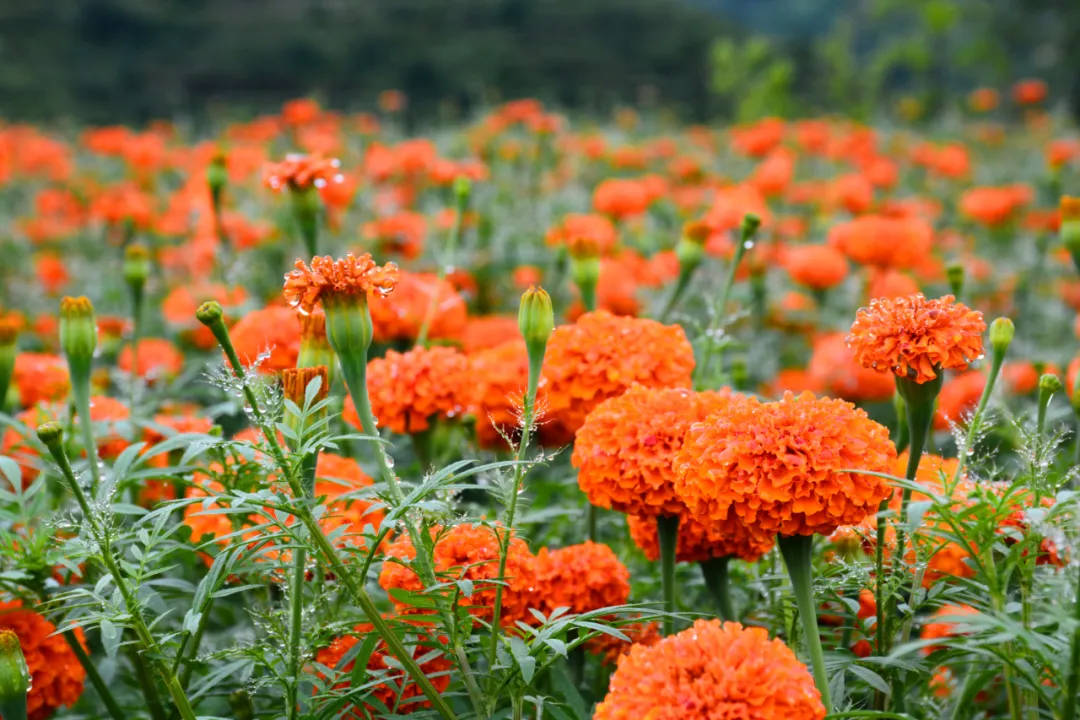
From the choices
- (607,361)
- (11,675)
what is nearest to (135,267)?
(607,361)

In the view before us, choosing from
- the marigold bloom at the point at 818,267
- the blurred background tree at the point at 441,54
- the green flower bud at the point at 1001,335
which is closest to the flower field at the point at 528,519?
the green flower bud at the point at 1001,335

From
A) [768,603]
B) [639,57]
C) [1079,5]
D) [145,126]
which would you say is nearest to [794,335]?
[768,603]

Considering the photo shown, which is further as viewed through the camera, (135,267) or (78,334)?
(135,267)

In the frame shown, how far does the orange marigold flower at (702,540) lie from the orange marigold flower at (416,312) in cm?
81

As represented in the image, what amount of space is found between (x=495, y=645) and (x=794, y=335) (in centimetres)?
272

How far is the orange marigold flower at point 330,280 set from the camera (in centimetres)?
121

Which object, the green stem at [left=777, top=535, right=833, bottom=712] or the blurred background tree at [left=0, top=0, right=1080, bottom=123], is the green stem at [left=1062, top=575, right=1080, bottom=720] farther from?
the blurred background tree at [left=0, top=0, right=1080, bottom=123]

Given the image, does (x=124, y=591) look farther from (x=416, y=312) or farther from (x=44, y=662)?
(x=416, y=312)

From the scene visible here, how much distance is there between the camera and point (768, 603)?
1460mm

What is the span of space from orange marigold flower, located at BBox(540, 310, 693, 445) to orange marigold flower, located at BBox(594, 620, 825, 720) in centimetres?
58

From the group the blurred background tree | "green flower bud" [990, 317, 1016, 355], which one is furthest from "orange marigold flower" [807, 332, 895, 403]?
the blurred background tree

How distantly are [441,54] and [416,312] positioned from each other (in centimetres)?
1000

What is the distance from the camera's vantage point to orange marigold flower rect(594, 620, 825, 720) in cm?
97

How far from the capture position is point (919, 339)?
1.21m
